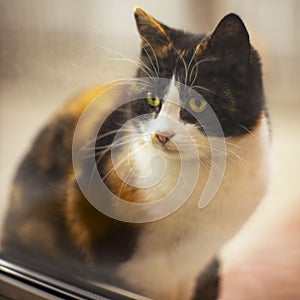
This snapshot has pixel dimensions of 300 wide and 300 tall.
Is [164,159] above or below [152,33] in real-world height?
below

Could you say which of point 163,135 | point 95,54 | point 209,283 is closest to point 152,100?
point 163,135

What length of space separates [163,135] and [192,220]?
189mm

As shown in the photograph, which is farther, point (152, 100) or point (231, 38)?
point (152, 100)

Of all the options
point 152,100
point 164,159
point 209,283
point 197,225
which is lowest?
point 209,283

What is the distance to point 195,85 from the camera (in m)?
1.02

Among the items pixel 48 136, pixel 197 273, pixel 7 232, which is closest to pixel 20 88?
pixel 48 136

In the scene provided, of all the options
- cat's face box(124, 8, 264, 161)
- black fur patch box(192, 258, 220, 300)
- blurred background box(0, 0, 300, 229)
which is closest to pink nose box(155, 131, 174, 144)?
cat's face box(124, 8, 264, 161)

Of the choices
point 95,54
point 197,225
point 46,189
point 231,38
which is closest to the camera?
point 231,38

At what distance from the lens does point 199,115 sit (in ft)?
3.35

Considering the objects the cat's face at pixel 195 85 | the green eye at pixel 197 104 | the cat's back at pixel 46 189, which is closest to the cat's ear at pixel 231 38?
the cat's face at pixel 195 85

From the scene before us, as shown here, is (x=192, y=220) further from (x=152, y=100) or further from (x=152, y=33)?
(x=152, y=33)

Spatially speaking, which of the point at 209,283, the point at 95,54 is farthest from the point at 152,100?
the point at 209,283

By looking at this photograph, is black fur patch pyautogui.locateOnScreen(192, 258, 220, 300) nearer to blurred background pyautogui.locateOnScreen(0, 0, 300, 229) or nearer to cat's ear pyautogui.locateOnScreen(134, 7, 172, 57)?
blurred background pyautogui.locateOnScreen(0, 0, 300, 229)

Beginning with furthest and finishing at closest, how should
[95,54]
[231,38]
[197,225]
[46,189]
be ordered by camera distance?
[46,189] → [95,54] → [197,225] → [231,38]
